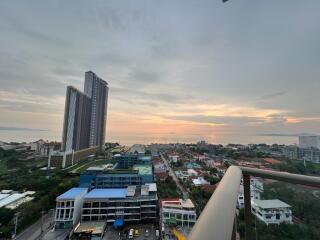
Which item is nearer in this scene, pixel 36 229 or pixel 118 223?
pixel 36 229

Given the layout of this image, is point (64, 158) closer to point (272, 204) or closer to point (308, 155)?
point (308, 155)

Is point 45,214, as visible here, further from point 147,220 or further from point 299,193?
point 299,193

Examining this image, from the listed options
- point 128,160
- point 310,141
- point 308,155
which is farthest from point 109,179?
point 310,141

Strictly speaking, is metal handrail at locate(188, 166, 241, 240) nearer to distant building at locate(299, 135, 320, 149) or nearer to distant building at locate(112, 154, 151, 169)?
distant building at locate(299, 135, 320, 149)

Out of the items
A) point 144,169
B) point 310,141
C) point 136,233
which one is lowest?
point 136,233

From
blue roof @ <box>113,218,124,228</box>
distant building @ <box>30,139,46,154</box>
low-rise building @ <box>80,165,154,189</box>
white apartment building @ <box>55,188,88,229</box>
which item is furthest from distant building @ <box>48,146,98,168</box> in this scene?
blue roof @ <box>113,218,124,228</box>

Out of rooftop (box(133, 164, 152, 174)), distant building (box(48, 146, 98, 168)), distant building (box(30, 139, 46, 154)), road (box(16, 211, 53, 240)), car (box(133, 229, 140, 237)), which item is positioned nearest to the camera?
road (box(16, 211, 53, 240))
